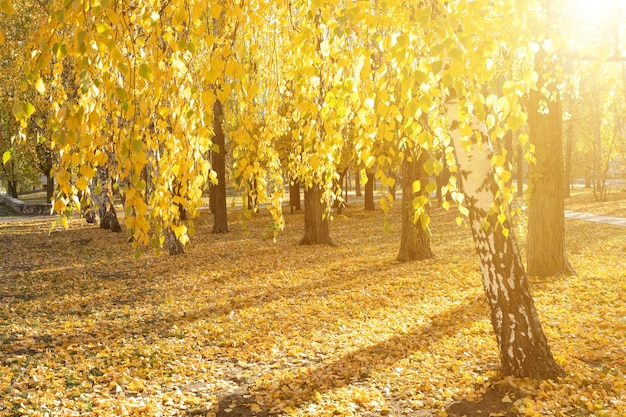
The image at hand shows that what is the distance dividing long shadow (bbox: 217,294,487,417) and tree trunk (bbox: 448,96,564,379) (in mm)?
1553

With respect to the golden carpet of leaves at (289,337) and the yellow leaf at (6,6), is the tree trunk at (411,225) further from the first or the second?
the yellow leaf at (6,6)

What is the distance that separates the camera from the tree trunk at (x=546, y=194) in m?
9.29

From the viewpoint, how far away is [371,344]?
→ 22.9 feet

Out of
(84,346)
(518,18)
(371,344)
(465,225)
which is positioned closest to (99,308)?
(84,346)

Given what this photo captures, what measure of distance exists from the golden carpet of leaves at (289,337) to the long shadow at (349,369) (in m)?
0.03

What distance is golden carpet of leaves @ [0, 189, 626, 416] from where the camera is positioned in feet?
17.2

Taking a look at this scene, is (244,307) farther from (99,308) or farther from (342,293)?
(99,308)

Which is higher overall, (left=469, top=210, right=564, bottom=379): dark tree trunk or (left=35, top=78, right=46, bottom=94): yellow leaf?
(left=35, top=78, right=46, bottom=94): yellow leaf

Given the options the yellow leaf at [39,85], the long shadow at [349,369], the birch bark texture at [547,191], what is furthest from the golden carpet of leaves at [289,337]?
the yellow leaf at [39,85]

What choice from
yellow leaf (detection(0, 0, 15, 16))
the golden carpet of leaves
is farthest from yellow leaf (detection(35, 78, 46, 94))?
the golden carpet of leaves

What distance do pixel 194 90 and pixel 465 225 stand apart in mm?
17802

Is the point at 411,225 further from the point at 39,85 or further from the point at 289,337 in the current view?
the point at 39,85

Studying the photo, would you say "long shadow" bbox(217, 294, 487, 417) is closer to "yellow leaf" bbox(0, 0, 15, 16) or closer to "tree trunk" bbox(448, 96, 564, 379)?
"tree trunk" bbox(448, 96, 564, 379)

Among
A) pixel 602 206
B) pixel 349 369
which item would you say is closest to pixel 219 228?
pixel 349 369
